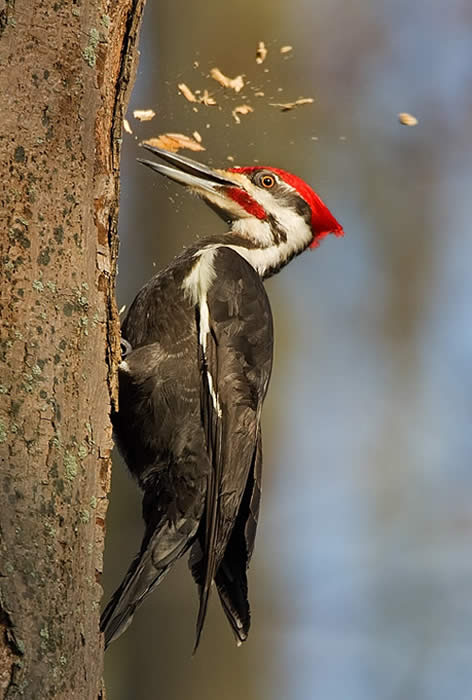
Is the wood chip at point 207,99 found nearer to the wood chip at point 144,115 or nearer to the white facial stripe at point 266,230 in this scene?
the wood chip at point 144,115

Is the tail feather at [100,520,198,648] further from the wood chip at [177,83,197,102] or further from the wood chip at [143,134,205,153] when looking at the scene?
the wood chip at [177,83,197,102]

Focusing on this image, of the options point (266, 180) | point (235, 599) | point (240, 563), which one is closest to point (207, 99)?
point (266, 180)

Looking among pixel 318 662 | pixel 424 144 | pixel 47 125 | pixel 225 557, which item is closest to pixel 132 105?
pixel 225 557

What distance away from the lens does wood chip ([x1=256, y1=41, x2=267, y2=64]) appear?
5.22 meters

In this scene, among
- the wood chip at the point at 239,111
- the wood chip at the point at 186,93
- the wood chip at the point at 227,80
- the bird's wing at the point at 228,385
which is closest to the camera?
the bird's wing at the point at 228,385

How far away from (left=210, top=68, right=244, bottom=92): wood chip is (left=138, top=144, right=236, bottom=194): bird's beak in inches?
62.7

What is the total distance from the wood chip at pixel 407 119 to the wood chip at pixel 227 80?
1217 millimetres

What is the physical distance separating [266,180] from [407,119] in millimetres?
2600

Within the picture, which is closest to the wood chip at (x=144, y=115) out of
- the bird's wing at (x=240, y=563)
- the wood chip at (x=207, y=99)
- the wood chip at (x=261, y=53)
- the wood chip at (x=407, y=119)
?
the wood chip at (x=207, y=99)

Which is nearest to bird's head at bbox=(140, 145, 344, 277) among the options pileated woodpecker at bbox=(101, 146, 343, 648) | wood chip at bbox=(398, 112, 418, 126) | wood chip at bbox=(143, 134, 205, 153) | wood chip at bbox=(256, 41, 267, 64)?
wood chip at bbox=(143, 134, 205, 153)

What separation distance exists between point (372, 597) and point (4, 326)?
5317mm

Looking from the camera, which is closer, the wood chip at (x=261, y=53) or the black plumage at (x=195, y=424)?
the black plumage at (x=195, y=424)

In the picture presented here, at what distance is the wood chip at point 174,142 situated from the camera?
3.73m

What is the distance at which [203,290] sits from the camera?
9.49ft
